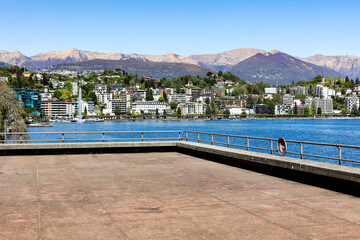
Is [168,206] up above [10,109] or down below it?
below

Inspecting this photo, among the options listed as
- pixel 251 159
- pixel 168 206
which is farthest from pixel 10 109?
pixel 168 206

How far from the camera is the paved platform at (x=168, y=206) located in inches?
305

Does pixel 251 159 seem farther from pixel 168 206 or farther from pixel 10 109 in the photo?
pixel 10 109

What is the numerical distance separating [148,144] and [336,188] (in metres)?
13.6

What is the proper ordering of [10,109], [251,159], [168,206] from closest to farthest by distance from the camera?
[168,206] < [251,159] < [10,109]

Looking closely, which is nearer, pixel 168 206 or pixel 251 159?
pixel 168 206

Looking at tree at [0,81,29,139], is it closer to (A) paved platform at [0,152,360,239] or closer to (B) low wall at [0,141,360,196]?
(B) low wall at [0,141,360,196]

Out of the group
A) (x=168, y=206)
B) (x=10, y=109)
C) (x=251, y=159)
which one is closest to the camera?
(x=168, y=206)

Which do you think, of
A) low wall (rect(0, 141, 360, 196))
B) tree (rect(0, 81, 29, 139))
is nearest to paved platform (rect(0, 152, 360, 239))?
low wall (rect(0, 141, 360, 196))

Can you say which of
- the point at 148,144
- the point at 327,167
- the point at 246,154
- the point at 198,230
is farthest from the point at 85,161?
the point at 198,230

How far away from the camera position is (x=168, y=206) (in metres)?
9.83

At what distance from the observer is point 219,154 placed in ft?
62.4

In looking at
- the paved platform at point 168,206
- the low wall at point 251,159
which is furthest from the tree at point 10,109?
the paved platform at point 168,206

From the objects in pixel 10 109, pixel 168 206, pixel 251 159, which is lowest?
pixel 168 206
